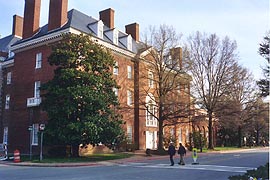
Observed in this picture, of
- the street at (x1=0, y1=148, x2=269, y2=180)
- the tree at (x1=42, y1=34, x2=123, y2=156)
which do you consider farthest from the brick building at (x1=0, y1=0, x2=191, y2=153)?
the street at (x1=0, y1=148, x2=269, y2=180)

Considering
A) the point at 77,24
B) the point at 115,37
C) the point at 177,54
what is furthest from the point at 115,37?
the point at 177,54

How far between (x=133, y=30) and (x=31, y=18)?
1532cm

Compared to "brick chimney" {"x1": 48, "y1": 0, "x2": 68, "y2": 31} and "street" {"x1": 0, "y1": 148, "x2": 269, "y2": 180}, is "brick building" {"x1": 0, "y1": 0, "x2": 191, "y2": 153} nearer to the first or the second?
"brick chimney" {"x1": 48, "y1": 0, "x2": 68, "y2": 31}

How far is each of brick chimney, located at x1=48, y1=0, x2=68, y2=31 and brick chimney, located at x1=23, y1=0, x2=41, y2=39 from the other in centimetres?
369

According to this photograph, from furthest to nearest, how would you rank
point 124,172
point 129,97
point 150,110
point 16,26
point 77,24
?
point 16,26, point 129,97, point 150,110, point 77,24, point 124,172

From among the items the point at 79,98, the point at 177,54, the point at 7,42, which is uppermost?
the point at 7,42

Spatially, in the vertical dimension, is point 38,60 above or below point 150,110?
above

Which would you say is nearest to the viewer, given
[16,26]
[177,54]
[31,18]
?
[177,54]

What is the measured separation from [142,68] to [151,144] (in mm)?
10964

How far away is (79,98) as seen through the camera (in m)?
25.2

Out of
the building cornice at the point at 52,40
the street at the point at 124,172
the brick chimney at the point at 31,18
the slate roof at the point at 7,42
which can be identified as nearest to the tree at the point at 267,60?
the street at the point at 124,172

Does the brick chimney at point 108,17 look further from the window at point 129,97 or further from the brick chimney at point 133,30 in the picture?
the window at point 129,97

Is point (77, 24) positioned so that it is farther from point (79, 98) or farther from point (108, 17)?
point (79, 98)

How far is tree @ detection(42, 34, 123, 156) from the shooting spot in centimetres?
2470
